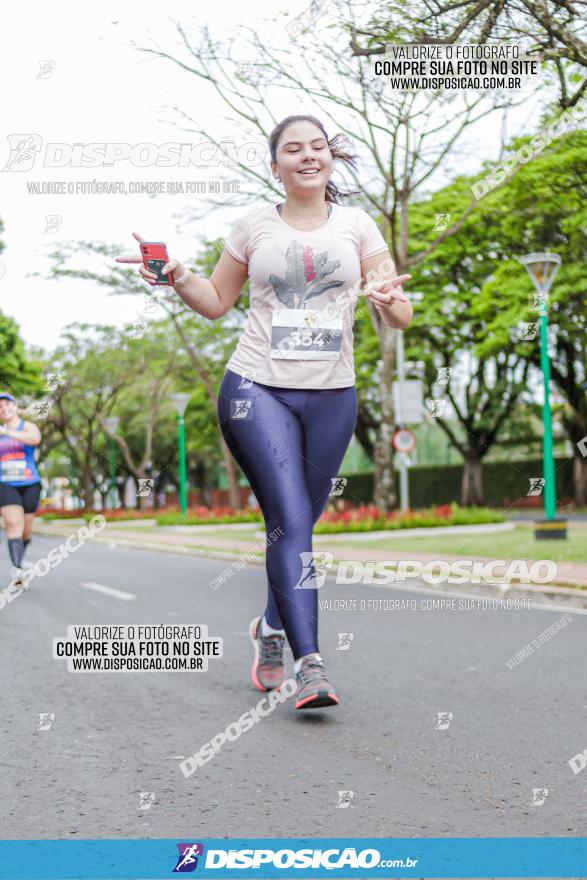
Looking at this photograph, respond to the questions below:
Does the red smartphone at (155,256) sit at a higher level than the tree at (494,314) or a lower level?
lower

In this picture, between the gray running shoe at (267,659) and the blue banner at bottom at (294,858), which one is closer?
the blue banner at bottom at (294,858)

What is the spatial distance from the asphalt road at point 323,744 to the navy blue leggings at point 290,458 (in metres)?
0.46

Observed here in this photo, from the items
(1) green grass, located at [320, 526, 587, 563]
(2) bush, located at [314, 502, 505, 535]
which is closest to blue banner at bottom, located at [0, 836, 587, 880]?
(1) green grass, located at [320, 526, 587, 563]

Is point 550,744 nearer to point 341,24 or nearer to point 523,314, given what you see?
point 341,24

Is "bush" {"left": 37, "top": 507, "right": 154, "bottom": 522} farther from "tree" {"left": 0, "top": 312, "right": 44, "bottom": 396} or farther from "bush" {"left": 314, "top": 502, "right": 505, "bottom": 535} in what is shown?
"tree" {"left": 0, "top": 312, "right": 44, "bottom": 396}

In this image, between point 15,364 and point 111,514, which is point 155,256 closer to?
point 15,364

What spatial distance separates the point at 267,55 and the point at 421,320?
84.3 feet

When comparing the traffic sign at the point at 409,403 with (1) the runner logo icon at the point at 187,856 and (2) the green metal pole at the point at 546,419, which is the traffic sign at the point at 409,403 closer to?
(2) the green metal pole at the point at 546,419

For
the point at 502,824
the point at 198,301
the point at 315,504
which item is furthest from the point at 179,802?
the point at 198,301

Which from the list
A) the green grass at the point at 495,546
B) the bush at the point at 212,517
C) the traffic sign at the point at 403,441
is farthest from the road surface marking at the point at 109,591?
the bush at the point at 212,517

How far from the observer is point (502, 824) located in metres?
2.69

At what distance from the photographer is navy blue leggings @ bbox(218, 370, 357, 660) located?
3459 mm

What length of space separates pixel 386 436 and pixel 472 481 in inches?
836

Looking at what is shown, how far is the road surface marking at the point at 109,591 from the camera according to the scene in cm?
846
